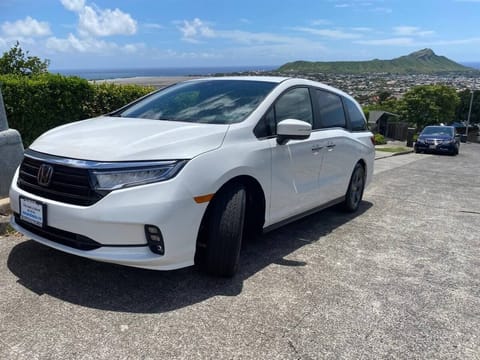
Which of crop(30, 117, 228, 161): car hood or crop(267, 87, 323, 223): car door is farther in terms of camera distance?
crop(267, 87, 323, 223): car door

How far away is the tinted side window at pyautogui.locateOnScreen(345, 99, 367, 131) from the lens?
5.48 metres

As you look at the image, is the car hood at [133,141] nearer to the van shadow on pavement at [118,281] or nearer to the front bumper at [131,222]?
the front bumper at [131,222]

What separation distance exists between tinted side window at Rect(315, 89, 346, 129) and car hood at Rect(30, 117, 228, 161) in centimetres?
168

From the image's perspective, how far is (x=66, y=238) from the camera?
2.90 m

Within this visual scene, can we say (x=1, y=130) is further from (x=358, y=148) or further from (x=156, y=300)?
(x=358, y=148)

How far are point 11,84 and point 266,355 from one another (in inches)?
206

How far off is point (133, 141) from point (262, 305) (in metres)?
1.49

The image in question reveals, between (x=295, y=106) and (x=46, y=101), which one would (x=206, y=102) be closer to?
(x=295, y=106)

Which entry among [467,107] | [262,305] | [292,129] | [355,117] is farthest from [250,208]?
[467,107]

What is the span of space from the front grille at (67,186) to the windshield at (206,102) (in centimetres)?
113

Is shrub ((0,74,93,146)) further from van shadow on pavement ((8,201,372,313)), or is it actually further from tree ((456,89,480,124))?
tree ((456,89,480,124))

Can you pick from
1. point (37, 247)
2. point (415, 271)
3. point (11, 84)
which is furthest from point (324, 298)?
point (11, 84)

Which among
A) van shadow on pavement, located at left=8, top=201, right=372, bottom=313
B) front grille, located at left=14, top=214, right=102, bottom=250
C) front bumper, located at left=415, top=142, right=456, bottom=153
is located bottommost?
front bumper, located at left=415, top=142, right=456, bottom=153

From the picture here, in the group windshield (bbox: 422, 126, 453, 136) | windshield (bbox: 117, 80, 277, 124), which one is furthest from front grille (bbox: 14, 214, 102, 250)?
windshield (bbox: 422, 126, 453, 136)
